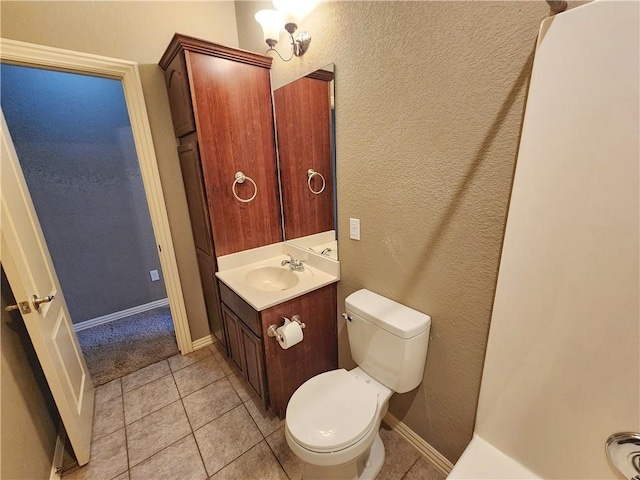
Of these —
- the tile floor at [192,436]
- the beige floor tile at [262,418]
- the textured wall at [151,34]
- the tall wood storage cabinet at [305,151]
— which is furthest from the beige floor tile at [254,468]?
the tall wood storage cabinet at [305,151]

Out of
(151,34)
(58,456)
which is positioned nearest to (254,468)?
(58,456)

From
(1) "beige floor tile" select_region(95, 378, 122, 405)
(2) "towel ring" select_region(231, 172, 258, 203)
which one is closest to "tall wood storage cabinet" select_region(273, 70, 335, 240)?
(2) "towel ring" select_region(231, 172, 258, 203)

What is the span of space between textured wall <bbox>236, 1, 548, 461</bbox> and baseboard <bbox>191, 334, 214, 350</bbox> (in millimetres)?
1548

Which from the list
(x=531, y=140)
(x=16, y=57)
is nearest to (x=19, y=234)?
(x=16, y=57)

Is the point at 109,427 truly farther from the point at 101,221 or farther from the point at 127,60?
the point at 127,60

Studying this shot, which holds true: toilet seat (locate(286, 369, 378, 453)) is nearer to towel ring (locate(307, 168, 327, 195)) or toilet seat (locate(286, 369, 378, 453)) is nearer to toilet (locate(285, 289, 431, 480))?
toilet (locate(285, 289, 431, 480))

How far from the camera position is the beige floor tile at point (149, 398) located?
1.64 metres

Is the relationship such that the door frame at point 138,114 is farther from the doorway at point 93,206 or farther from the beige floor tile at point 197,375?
the doorway at point 93,206

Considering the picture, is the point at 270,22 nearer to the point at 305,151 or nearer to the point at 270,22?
the point at 270,22

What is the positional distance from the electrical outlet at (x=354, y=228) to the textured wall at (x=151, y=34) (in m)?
1.30

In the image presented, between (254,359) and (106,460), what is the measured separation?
0.88 m

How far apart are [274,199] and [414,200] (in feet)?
3.60

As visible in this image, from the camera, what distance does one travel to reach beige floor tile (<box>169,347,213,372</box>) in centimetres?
202

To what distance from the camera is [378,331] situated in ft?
3.86
